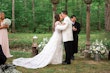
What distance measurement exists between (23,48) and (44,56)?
705cm

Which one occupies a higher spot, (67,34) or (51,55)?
(67,34)

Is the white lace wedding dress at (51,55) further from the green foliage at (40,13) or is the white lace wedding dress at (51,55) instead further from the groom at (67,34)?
the green foliage at (40,13)

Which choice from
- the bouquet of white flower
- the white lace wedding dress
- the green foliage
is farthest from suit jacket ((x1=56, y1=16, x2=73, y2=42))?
the green foliage

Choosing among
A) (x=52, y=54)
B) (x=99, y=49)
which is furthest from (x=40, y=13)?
(x=52, y=54)

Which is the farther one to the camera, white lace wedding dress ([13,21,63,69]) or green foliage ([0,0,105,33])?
green foliage ([0,0,105,33])

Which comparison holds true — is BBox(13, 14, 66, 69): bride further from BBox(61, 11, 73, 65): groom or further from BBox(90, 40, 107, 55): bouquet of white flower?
BBox(90, 40, 107, 55): bouquet of white flower

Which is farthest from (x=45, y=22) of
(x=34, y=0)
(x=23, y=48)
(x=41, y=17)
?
(x=23, y=48)

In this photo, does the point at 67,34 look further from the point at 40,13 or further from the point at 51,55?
the point at 40,13

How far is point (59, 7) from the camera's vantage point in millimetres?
35406

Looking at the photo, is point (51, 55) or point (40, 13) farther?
point (40, 13)

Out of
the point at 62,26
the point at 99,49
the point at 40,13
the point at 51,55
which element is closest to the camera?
the point at 62,26

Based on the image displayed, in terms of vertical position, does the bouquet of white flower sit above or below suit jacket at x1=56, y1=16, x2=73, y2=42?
below

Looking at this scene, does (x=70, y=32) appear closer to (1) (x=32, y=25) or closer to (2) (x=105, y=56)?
(2) (x=105, y=56)

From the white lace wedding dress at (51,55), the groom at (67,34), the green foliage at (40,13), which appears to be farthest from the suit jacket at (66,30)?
the green foliage at (40,13)
